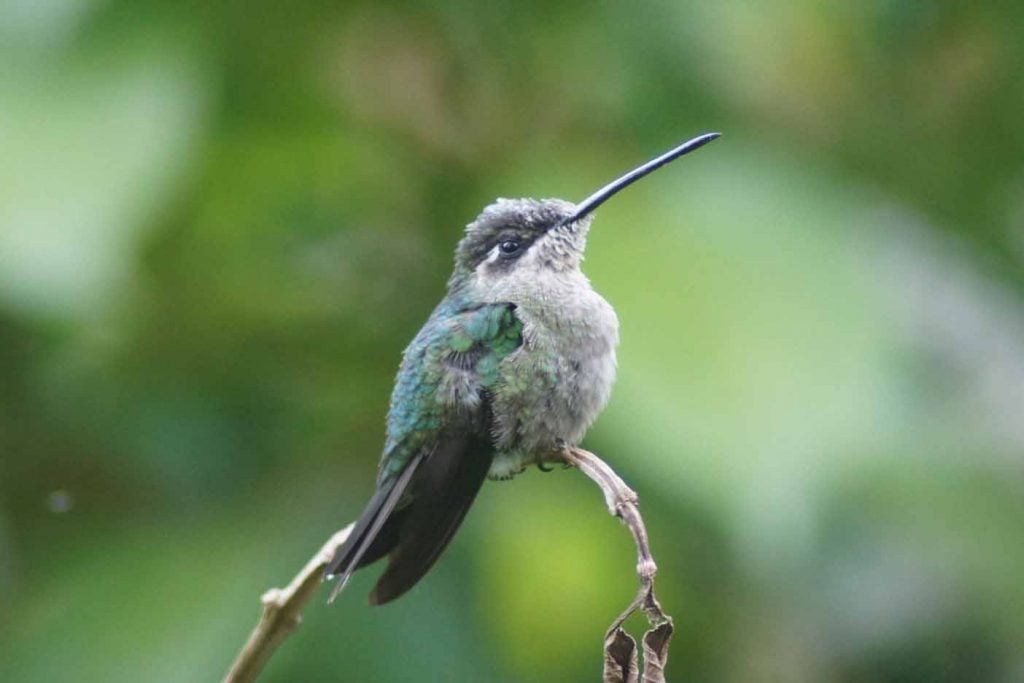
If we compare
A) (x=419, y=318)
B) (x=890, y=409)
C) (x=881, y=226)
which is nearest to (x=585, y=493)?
(x=419, y=318)

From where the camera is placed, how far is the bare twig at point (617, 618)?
128cm

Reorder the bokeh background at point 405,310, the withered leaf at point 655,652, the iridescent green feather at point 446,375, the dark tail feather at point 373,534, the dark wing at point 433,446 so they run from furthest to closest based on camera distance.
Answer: the bokeh background at point 405,310 < the iridescent green feather at point 446,375 < the dark wing at point 433,446 < the dark tail feather at point 373,534 < the withered leaf at point 655,652

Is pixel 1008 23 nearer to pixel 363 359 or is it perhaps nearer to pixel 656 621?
pixel 363 359

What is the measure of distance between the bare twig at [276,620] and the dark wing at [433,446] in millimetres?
24

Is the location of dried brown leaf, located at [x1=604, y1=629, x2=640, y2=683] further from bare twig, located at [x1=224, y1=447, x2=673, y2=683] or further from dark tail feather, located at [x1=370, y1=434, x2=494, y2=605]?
dark tail feather, located at [x1=370, y1=434, x2=494, y2=605]

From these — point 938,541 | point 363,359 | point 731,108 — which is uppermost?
point 731,108

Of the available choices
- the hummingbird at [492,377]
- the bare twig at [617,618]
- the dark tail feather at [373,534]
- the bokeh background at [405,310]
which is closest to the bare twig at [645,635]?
the bare twig at [617,618]

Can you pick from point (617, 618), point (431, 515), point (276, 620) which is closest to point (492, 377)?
point (431, 515)

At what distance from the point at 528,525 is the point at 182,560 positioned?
713mm

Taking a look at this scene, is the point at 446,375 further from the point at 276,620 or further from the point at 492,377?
the point at 276,620

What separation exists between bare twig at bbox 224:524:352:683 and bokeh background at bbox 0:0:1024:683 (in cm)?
92

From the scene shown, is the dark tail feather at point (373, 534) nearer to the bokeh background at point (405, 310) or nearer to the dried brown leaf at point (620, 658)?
the dried brown leaf at point (620, 658)

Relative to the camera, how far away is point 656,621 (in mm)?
1310

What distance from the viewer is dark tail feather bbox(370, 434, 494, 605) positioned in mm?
1867
